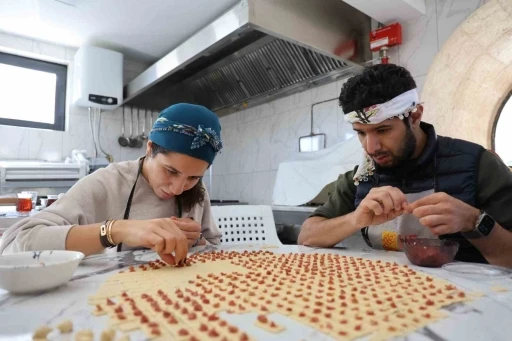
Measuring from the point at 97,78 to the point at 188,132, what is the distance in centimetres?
311

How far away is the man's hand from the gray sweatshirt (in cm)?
93

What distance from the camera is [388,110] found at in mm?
1326

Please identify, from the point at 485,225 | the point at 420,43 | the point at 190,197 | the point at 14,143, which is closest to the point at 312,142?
the point at 420,43

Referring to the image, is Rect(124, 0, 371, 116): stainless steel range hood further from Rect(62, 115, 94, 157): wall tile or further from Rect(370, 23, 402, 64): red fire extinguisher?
Rect(62, 115, 94, 157): wall tile

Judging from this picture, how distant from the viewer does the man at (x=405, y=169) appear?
1271 mm

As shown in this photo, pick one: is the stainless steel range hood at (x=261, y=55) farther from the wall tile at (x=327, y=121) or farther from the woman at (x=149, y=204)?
the woman at (x=149, y=204)

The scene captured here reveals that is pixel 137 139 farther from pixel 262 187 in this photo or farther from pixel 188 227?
pixel 188 227

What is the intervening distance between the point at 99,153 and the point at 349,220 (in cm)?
371

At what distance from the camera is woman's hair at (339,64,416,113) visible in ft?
4.39

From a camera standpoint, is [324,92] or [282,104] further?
[282,104]

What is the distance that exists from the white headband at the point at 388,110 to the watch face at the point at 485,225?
0.49 meters

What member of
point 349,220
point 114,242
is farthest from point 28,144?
point 349,220

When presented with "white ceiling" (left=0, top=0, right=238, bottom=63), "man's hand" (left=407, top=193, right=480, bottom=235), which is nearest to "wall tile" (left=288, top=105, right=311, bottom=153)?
"white ceiling" (left=0, top=0, right=238, bottom=63)

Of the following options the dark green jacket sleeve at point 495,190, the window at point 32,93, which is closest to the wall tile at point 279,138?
the dark green jacket sleeve at point 495,190
